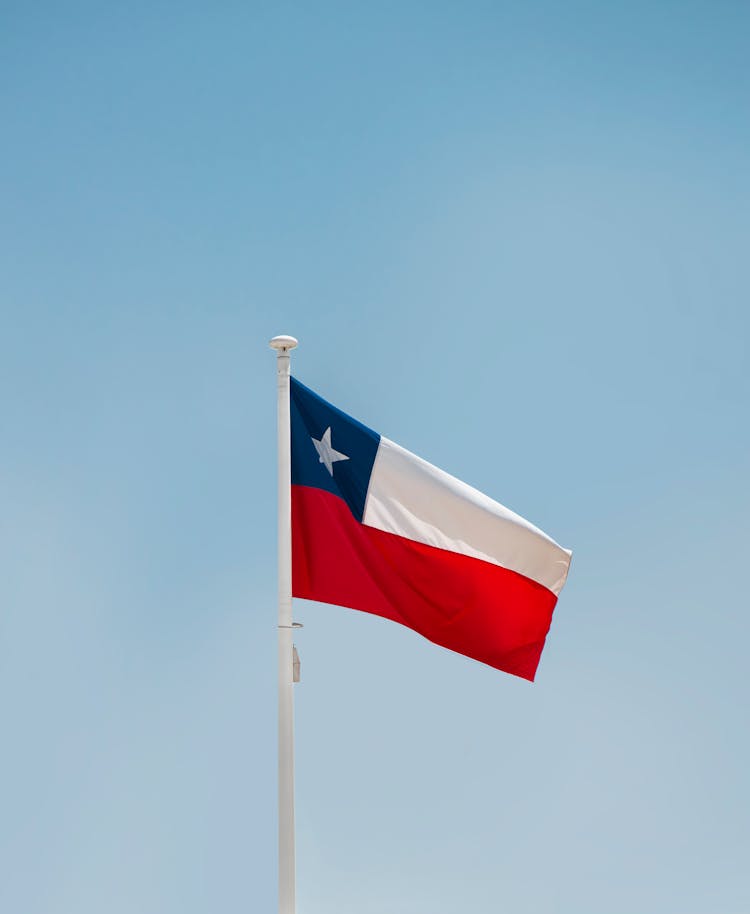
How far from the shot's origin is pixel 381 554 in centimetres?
1220

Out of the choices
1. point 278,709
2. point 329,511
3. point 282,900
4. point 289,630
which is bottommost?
point 282,900

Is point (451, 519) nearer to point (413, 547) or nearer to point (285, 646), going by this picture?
point (413, 547)

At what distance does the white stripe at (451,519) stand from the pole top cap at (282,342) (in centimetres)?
149

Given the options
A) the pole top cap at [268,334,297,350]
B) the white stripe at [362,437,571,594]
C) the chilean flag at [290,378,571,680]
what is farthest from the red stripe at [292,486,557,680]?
the pole top cap at [268,334,297,350]

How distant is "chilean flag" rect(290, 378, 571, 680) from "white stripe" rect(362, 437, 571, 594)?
1 cm

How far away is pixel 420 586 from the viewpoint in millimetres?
12297

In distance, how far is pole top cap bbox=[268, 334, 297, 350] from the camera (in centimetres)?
1185

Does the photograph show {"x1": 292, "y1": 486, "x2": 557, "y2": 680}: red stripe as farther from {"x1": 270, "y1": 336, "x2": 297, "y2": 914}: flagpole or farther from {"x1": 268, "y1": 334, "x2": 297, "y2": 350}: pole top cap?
{"x1": 268, "y1": 334, "x2": 297, "y2": 350}: pole top cap

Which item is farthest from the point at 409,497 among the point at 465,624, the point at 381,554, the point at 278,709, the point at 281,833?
the point at 281,833

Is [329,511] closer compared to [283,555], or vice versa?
[283,555]

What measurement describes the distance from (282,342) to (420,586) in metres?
3.11

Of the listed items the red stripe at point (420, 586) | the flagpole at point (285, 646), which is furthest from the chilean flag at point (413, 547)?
the flagpole at point (285, 646)

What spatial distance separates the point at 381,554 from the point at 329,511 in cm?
75

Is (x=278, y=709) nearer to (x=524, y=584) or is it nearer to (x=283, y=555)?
(x=283, y=555)
